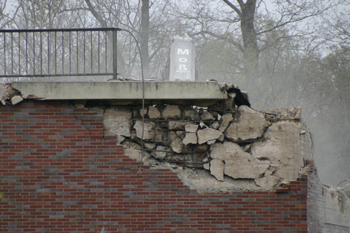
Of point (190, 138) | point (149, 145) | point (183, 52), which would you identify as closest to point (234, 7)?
point (183, 52)

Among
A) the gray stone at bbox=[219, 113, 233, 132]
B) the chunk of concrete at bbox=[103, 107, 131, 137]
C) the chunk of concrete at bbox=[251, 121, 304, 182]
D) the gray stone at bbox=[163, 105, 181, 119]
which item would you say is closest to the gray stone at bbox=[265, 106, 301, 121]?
the chunk of concrete at bbox=[251, 121, 304, 182]

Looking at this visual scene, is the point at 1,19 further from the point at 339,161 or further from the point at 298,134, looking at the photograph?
the point at 339,161

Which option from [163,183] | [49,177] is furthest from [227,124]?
[49,177]

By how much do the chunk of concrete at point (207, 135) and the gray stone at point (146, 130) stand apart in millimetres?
713

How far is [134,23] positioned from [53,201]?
1394 centimetres

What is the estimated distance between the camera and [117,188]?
16.0ft

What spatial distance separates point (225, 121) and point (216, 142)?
35cm

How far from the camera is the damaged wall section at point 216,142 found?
16.3 feet

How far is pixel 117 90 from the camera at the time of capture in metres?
4.82

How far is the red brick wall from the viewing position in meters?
4.85

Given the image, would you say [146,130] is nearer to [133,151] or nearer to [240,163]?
[133,151]

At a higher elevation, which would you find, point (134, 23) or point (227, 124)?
point (134, 23)

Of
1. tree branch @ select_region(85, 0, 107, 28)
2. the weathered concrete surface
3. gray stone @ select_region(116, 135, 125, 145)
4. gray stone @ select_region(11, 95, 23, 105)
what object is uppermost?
tree branch @ select_region(85, 0, 107, 28)

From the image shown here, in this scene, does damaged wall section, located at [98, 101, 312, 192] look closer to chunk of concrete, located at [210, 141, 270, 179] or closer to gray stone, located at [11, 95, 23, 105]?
chunk of concrete, located at [210, 141, 270, 179]
